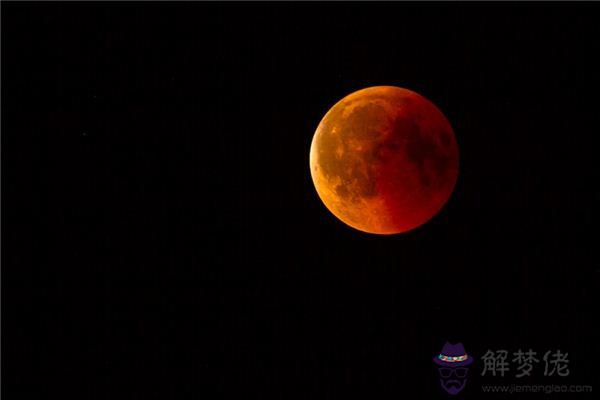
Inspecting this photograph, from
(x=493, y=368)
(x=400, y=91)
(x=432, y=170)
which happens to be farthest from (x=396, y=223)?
(x=493, y=368)

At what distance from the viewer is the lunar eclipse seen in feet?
15.9

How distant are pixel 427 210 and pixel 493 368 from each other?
1.95m

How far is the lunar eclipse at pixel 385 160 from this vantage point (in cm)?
485

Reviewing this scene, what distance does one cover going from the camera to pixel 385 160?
4.82m

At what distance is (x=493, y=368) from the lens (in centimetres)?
543

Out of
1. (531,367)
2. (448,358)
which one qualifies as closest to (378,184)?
(448,358)

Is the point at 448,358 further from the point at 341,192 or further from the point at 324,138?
the point at 324,138

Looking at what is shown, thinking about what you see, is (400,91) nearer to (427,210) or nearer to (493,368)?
(427,210)

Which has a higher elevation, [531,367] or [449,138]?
[449,138]

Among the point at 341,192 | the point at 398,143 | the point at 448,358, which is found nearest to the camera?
the point at 398,143

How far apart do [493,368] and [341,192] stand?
262cm

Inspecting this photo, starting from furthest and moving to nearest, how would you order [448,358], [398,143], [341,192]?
[448,358], [341,192], [398,143]

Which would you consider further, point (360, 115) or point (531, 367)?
point (531, 367)

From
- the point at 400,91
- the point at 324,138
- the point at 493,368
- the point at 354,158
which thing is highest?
the point at 400,91
